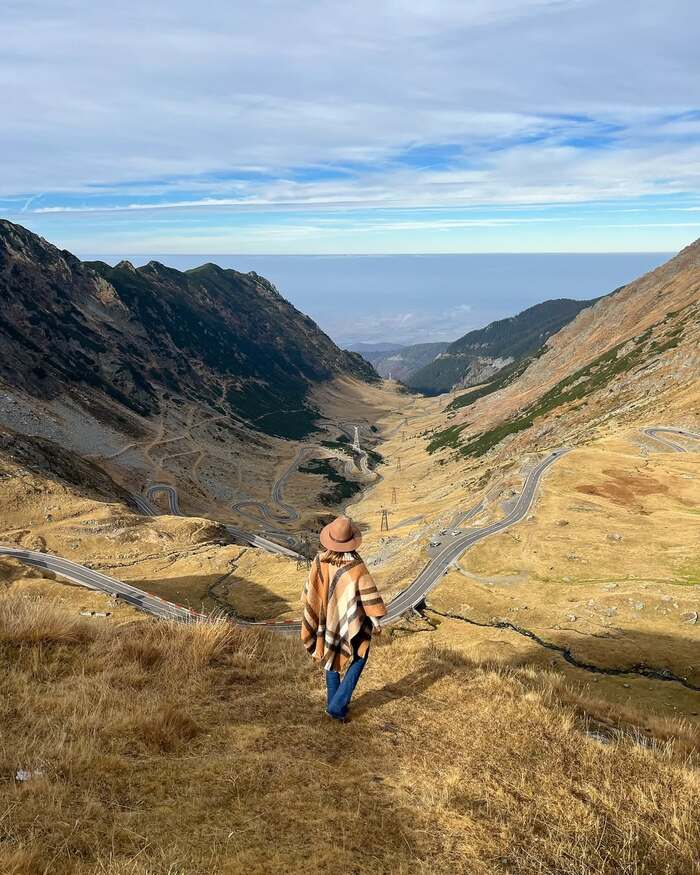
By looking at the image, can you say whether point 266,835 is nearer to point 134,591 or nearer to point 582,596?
point 582,596

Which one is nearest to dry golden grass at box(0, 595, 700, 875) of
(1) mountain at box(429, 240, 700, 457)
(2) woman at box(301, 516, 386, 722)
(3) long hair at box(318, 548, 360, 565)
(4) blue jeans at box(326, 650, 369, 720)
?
(4) blue jeans at box(326, 650, 369, 720)

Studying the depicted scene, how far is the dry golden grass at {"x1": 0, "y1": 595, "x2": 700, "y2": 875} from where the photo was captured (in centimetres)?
568

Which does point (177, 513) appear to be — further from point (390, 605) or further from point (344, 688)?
point (344, 688)

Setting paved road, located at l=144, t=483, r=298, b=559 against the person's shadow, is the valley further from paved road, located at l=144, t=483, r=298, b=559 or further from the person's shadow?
paved road, located at l=144, t=483, r=298, b=559

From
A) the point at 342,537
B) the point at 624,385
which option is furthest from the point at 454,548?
the point at 624,385

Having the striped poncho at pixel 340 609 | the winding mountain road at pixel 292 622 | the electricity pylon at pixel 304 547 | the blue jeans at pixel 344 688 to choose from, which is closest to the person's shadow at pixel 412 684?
the blue jeans at pixel 344 688

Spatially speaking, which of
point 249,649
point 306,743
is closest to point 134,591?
point 249,649

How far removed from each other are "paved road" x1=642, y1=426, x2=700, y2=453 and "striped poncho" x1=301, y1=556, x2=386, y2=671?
92.5 m

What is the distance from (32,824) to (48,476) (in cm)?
8603

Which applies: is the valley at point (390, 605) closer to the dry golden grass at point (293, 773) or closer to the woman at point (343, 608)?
the dry golden grass at point (293, 773)

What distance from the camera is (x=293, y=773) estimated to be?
7.33m


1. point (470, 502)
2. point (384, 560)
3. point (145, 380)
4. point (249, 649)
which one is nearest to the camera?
point (249, 649)

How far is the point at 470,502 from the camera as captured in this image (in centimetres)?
8944

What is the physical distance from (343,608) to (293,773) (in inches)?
103
